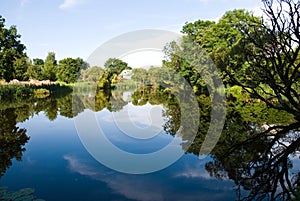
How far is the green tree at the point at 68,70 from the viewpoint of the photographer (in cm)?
5619

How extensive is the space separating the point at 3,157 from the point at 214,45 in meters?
26.5

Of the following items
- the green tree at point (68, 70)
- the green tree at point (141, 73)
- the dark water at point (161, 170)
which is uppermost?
the green tree at point (68, 70)

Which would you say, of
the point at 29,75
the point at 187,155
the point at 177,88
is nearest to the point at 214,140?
the point at 187,155

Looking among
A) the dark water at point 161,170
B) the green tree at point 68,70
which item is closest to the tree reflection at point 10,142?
the dark water at point 161,170

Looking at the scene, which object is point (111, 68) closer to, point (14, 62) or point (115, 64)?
point (115, 64)

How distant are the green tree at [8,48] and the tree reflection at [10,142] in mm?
22800

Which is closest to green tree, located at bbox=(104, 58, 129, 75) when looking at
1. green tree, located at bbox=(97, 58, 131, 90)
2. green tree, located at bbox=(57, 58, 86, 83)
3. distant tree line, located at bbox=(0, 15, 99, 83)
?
green tree, located at bbox=(97, 58, 131, 90)

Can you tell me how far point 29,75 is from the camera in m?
40.6

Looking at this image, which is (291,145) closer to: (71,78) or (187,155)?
(187,155)

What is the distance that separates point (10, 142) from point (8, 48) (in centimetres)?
2927

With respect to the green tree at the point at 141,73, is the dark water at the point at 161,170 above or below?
below

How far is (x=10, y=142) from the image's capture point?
7.65 meters

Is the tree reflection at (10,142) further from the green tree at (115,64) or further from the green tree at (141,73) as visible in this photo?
the green tree at (141,73)

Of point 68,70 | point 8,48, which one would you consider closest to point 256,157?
A: point 8,48
